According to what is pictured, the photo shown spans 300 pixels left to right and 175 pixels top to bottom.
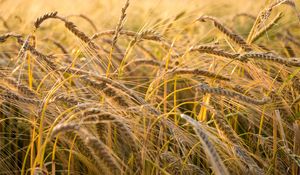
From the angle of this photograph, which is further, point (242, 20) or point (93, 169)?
point (242, 20)

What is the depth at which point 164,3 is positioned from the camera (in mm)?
6633

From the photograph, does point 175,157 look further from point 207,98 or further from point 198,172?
point 207,98

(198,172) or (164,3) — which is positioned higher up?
(164,3)

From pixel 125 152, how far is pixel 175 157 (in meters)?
0.26

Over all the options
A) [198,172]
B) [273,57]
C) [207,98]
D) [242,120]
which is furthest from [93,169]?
[242,120]

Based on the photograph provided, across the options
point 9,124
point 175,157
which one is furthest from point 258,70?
point 9,124

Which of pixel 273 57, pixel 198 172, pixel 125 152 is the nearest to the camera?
pixel 273 57

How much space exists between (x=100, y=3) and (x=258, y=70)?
14.3 feet

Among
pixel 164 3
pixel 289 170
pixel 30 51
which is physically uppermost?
pixel 164 3

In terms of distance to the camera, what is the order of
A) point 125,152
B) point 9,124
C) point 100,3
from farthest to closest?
1. point 100,3
2. point 9,124
3. point 125,152

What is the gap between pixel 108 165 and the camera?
1.43 metres

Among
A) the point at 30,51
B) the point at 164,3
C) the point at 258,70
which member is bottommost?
the point at 258,70

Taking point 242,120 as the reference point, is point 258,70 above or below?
above

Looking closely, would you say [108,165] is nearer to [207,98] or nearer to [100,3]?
[207,98]
